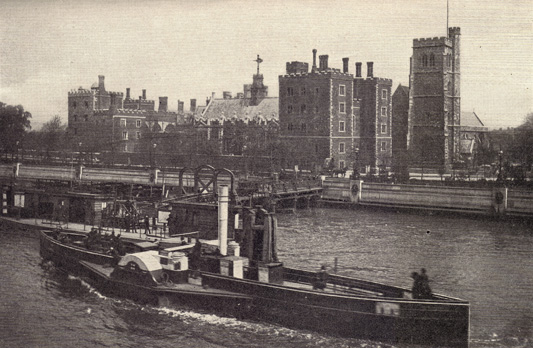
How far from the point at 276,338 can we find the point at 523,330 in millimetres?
7617

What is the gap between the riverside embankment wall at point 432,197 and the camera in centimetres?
3881

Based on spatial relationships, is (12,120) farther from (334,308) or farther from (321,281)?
(334,308)

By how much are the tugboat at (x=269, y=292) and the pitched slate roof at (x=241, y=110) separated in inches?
1905

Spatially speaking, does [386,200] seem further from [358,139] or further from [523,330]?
[523,330]

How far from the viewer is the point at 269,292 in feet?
61.7

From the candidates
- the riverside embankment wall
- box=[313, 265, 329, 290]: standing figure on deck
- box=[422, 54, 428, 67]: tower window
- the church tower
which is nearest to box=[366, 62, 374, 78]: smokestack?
the church tower

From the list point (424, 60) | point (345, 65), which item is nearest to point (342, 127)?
point (345, 65)

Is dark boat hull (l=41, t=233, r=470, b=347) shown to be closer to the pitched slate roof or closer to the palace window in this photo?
the palace window

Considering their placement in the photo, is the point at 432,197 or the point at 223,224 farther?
the point at 432,197

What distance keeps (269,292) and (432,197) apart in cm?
2718

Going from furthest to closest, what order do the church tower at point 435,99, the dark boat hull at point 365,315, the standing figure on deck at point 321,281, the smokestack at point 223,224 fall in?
the church tower at point 435,99 < the smokestack at point 223,224 < the standing figure on deck at point 321,281 < the dark boat hull at point 365,315

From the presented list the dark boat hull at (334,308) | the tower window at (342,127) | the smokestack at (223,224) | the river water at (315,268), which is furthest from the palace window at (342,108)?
the dark boat hull at (334,308)

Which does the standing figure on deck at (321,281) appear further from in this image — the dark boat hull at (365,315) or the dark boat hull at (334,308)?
the dark boat hull at (365,315)

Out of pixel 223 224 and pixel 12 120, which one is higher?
pixel 12 120
